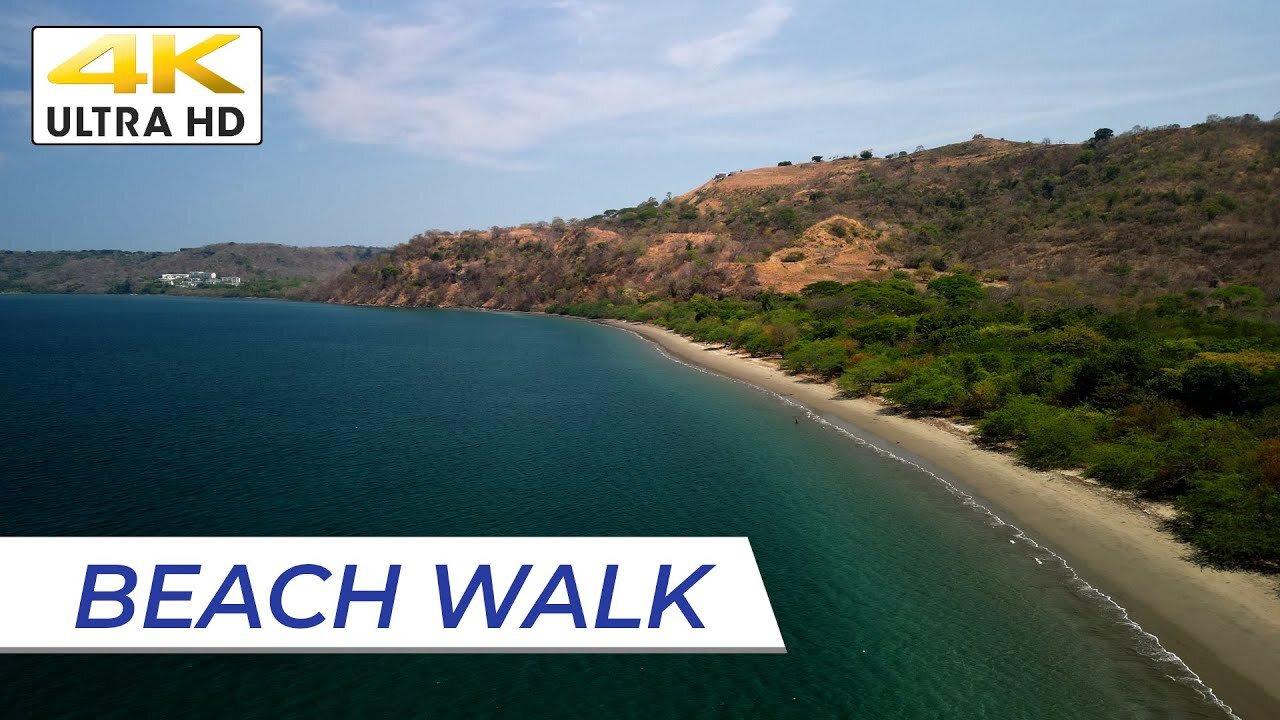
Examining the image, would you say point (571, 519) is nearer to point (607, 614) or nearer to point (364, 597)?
point (607, 614)

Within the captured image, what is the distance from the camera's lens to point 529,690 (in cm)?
1142

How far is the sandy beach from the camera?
12.1m

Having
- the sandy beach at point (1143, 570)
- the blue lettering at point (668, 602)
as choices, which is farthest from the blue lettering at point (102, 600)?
the sandy beach at point (1143, 570)

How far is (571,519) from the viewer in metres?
19.0

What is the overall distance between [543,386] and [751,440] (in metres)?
17.9

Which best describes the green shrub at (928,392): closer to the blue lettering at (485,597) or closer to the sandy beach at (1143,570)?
the sandy beach at (1143,570)

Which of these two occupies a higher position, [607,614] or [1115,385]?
[1115,385]

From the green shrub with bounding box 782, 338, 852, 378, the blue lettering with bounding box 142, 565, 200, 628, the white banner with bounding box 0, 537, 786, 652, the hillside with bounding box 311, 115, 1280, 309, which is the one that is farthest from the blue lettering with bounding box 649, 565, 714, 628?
the hillside with bounding box 311, 115, 1280, 309

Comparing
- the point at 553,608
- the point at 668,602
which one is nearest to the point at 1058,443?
the point at 668,602

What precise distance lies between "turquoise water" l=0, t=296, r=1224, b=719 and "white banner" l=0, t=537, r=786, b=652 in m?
0.63

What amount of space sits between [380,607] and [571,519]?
25.3 ft

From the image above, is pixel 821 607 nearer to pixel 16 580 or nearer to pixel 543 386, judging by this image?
pixel 16 580

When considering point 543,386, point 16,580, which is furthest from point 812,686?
point 543,386

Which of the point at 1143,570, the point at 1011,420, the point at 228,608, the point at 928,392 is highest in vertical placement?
the point at 928,392
